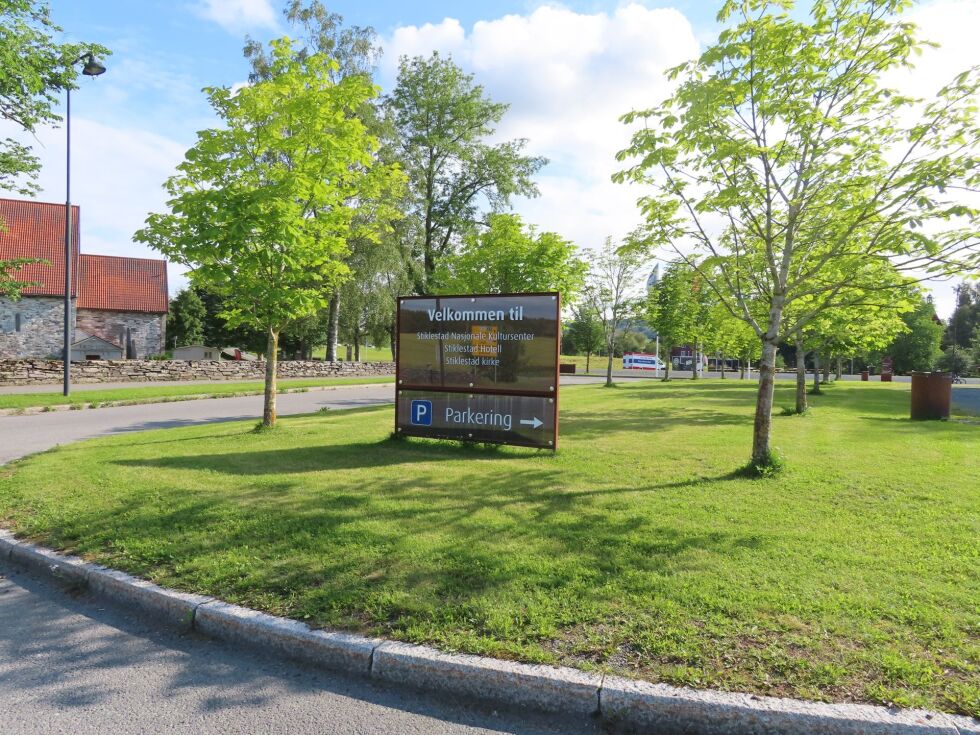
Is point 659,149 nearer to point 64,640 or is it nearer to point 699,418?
point 64,640

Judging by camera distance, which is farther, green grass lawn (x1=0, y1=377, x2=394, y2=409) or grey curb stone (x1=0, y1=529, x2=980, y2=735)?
green grass lawn (x1=0, y1=377, x2=394, y2=409)

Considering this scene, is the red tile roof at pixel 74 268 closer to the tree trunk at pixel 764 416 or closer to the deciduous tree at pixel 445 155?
the deciduous tree at pixel 445 155

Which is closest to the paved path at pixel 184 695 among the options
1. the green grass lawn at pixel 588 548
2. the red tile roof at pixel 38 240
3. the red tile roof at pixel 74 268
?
the green grass lawn at pixel 588 548

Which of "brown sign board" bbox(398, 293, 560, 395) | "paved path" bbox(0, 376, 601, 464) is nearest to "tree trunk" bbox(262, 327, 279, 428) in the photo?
"paved path" bbox(0, 376, 601, 464)

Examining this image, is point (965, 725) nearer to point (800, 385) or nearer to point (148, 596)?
point (148, 596)

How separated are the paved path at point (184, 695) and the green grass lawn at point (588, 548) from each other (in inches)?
13.7

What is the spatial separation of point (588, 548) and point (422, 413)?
220 inches

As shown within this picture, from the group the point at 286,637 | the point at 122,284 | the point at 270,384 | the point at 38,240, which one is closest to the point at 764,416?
the point at 286,637

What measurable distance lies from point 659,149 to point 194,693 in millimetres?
7417

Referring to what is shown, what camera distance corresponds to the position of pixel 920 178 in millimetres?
6441

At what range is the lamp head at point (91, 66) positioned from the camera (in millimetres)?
16922

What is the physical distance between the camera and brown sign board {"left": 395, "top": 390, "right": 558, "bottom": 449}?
29.9 ft

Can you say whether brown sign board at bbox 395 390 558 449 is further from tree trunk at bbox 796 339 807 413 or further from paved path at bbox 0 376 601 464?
tree trunk at bbox 796 339 807 413

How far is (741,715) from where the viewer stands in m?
2.74
